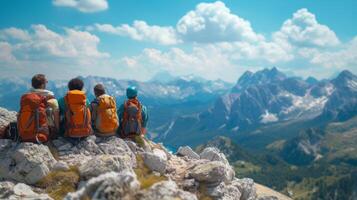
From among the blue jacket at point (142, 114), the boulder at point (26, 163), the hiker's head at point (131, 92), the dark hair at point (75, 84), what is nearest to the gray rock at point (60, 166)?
the boulder at point (26, 163)

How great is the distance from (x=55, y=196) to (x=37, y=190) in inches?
42.0

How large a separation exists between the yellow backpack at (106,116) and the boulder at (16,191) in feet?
21.6

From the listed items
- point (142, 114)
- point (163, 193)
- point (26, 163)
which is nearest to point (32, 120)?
point (26, 163)

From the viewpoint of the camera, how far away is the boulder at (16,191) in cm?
1631

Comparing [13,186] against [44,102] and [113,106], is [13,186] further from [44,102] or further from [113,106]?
[113,106]

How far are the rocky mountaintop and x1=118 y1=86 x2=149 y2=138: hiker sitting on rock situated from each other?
770 mm

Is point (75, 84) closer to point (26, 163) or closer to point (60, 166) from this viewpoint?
point (60, 166)

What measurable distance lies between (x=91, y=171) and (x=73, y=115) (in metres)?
4.90

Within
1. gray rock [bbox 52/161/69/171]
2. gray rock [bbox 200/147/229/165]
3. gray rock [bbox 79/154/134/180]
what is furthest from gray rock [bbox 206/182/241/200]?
gray rock [bbox 200/147/229/165]

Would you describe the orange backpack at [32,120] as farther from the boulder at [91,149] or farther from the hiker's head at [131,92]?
the hiker's head at [131,92]

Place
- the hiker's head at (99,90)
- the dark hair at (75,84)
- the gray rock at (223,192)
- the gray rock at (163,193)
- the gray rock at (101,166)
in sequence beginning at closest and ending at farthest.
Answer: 1. the gray rock at (163,193)
2. the gray rock at (101,166)
3. the gray rock at (223,192)
4. the dark hair at (75,84)
5. the hiker's head at (99,90)

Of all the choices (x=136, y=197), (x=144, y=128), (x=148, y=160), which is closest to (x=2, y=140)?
(x=148, y=160)

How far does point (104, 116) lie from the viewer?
23453 mm

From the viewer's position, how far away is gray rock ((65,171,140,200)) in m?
11.5
